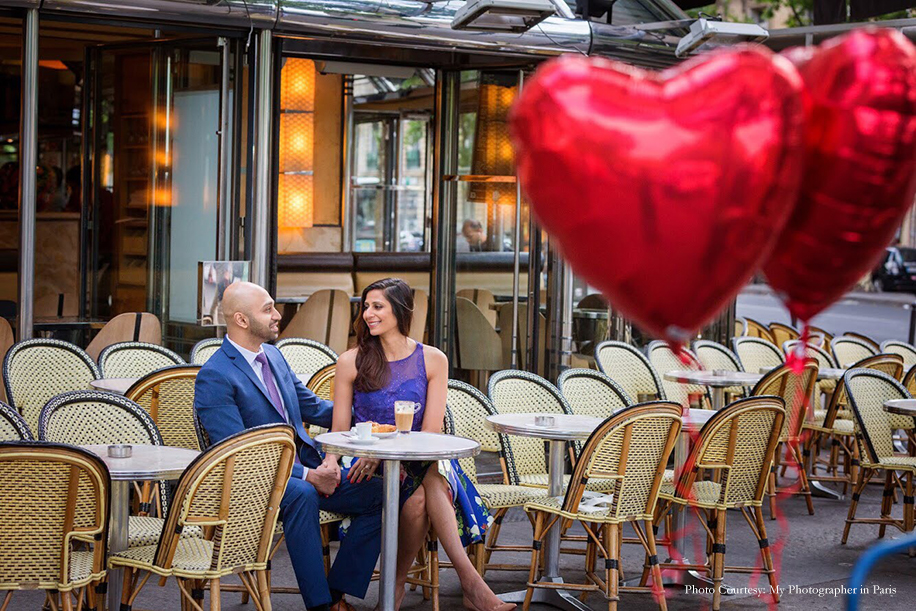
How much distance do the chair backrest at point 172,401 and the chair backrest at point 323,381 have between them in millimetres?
729

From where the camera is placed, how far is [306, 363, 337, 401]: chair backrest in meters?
6.28

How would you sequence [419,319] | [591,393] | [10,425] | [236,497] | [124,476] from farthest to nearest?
[419,319] → [591,393] → [10,425] → [236,497] → [124,476]

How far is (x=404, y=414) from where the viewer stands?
192 inches

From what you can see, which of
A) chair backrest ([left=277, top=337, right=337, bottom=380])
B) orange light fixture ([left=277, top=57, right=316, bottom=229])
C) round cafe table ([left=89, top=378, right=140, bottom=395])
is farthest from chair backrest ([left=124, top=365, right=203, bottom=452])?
orange light fixture ([left=277, top=57, right=316, bottom=229])

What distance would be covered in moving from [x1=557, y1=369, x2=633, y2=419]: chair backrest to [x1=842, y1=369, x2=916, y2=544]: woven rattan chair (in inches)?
59.3

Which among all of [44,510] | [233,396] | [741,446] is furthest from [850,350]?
[44,510]

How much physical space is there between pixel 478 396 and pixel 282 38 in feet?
9.63

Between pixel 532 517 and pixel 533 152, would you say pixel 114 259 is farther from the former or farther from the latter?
pixel 533 152

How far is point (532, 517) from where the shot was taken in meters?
5.58

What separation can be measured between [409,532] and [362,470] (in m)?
0.33

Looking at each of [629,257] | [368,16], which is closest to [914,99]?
[629,257]

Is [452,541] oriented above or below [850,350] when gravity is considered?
below

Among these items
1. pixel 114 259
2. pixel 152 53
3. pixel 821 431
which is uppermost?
pixel 152 53

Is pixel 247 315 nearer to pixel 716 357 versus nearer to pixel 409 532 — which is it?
pixel 409 532
